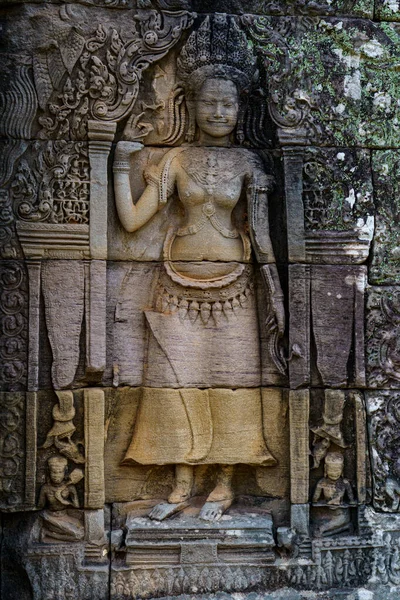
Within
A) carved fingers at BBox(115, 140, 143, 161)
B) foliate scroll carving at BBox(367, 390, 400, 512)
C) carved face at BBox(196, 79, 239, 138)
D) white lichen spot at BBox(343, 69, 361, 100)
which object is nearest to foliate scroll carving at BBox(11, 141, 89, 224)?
carved fingers at BBox(115, 140, 143, 161)

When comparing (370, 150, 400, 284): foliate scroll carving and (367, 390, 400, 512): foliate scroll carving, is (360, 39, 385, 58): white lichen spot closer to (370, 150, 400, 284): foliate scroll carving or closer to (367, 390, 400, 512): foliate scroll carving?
(370, 150, 400, 284): foliate scroll carving

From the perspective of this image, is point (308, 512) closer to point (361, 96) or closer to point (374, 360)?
point (374, 360)

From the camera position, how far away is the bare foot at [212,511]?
6340mm

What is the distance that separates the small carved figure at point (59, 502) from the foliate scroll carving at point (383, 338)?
2166 millimetres

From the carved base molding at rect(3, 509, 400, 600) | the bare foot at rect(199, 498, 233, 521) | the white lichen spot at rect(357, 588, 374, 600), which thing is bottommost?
the white lichen spot at rect(357, 588, 374, 600)

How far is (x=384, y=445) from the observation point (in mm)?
6352

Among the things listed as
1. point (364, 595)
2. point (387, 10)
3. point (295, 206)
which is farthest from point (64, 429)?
point (387, 10)

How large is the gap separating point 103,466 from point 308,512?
1466 mm

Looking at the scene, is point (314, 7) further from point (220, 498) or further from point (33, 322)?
point (220, 498)

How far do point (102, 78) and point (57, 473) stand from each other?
270 centimetres

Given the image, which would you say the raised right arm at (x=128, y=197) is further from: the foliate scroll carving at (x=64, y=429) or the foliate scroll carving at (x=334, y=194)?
the foliate scroll carving at (x=64, y=429)

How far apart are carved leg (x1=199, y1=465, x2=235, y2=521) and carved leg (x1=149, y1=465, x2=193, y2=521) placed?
161mm

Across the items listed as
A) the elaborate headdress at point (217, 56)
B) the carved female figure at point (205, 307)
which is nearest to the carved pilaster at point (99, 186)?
the carved female figure at point (205, 307)

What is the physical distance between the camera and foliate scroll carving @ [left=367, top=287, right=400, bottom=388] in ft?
20.9
